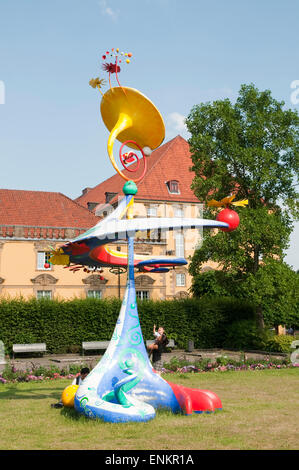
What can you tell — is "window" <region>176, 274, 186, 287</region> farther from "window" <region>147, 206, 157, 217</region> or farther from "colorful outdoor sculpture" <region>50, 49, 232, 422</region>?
"colorful outdoor sculpture" <region>50, 49, 232, 422</region>

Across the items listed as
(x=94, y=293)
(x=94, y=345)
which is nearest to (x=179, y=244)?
(x=94, y=293)

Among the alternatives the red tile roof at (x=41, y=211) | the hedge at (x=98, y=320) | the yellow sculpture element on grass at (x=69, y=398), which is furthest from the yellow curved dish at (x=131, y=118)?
the red tile roof at (x=41, y=211)

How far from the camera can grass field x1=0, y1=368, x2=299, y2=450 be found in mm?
7906

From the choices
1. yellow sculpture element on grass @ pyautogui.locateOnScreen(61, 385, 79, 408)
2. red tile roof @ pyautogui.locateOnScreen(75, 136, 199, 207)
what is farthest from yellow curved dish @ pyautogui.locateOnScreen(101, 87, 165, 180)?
red tile roof @ pyautogui.locateOnScreen(75, 136, 199, 207)

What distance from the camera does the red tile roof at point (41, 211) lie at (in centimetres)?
3959

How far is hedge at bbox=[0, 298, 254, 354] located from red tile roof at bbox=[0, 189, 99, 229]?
39.7 feet

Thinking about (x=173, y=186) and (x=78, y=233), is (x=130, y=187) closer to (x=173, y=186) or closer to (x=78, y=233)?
(x=78, y=233)

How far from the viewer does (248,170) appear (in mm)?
27328

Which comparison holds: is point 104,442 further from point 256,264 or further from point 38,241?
point 38,241

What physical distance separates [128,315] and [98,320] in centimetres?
1879

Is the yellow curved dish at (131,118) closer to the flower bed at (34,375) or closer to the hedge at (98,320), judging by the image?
the flower bed at (34,375)

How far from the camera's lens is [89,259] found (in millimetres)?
12336

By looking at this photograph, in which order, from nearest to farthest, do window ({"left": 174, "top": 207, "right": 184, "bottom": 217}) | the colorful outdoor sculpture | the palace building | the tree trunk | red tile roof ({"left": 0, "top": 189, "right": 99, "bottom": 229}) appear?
the colorful outdoor sculpture, the tree trunk, the palace building, red tile roof ({"left": 0, "top": 189, "right": 99, "bottom": 229}), window ({"left": 174, "top": 207, "right": 184, "bottom": 217})
